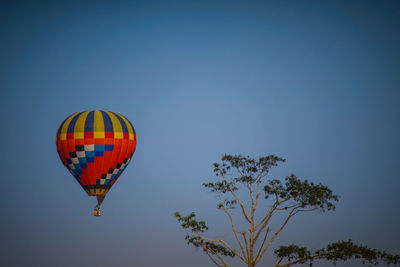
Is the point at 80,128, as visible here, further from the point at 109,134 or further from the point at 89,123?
the point at 109,134

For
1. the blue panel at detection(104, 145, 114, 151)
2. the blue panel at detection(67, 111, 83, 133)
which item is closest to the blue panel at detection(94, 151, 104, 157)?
the blue panel at detection(104, 145, 114, 151)

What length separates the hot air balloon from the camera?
203 ft

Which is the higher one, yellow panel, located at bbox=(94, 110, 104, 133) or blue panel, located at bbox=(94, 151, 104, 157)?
yellow panel, located at bbox=(94, 110, 104, 133)

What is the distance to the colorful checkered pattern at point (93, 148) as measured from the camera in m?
61.8

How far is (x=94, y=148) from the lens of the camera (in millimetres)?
61812

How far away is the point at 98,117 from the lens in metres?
62.8

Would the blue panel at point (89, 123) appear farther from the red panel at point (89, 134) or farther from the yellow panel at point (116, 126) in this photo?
the yellow panel at point (116, 126)

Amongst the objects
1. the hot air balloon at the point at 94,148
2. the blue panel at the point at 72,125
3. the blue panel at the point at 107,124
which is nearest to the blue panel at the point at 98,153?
the hot air balloon at the point at 94,148

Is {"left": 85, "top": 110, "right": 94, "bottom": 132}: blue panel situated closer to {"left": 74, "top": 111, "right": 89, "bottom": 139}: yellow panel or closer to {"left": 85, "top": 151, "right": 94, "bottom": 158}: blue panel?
{"left": 74, "top": 111, "right": 89, "bottom": 139}: yellow panel

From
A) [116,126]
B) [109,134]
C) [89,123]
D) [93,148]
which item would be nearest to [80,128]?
[89,123]

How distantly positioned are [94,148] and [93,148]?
3.9 inches

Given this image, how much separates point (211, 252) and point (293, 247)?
6.18 metres

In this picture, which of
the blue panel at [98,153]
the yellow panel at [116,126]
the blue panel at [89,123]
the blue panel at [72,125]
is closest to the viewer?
the blue panel at [89,123]

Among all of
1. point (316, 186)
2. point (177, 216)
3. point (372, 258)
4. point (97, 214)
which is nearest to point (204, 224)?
point (177, 216)
